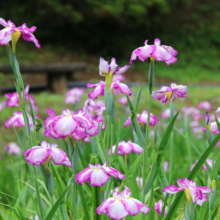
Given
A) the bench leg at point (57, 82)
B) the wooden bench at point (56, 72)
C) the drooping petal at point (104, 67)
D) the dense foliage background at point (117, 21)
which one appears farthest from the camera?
the dense foliage background at point (117, 21)

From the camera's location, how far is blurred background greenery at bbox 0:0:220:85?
955 centimetres

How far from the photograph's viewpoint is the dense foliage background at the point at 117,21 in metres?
9.45

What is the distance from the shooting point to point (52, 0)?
897cm

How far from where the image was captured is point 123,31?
1139 centimetres

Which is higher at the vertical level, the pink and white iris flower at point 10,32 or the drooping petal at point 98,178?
the pink and white iris flower at point 10,32

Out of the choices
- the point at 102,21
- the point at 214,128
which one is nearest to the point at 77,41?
the point at 102,21

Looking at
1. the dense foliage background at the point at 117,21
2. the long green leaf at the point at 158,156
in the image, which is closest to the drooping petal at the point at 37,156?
the long green leaf at the point at 158,156

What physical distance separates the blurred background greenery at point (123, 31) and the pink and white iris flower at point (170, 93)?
855cm

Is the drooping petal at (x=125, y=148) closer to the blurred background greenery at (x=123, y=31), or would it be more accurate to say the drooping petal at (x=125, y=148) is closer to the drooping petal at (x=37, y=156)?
the drooping petal at (x=37, y=156)

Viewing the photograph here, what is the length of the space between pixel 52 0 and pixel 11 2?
82.1 inches

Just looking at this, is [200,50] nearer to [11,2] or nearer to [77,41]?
[77,41]

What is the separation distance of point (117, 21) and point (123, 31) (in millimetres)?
867

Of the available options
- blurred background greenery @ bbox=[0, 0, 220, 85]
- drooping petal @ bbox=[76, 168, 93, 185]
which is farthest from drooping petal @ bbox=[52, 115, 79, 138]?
blurred background greenery @ bbox=[0, 0, 220, 85]

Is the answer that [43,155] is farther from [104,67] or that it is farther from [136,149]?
[136,149]
